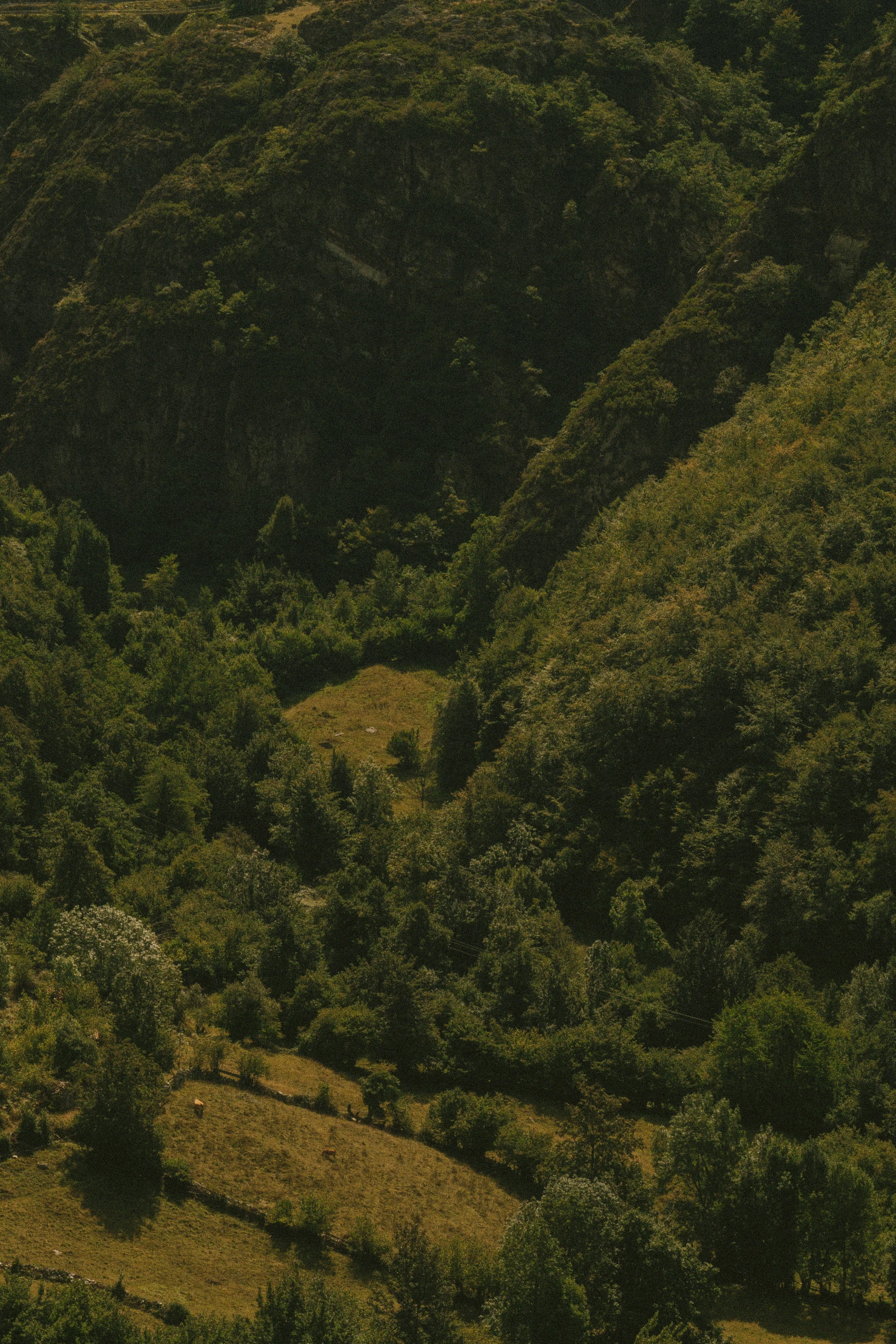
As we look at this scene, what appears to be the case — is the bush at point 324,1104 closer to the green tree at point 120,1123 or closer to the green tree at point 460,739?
the green tree at point 120,1123

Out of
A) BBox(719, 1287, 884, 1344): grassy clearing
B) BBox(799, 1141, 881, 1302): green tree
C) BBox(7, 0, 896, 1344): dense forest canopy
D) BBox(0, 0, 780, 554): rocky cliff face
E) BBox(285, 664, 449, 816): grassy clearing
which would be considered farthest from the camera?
BBox(0, 0, 780, 554): rocky cliff face

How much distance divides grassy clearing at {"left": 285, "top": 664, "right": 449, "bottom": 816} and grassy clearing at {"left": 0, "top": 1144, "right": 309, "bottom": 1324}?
40.7 metres

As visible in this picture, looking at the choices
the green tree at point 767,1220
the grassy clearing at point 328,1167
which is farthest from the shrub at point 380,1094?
the green tree at point 767,1220

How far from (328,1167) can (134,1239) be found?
7720mm

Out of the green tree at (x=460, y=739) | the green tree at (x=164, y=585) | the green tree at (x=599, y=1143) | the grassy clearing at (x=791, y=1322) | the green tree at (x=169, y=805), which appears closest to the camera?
the grassy clearing at (x=791, y=1322)

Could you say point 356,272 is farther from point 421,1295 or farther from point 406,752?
point 421,1295

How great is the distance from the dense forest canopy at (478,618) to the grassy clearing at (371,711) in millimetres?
1477

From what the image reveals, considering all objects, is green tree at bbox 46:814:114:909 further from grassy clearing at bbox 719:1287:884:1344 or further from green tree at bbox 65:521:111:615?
grassy clearing at bbox 719:1287:884:1344

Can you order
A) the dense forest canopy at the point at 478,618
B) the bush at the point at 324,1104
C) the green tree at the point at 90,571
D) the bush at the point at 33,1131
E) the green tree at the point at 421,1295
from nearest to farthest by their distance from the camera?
the green tree at the point at 421,1295 < the bush at the point at 33,1131 < the dense forest canopy at the point at 478,618 < the bush at the point at 324,1104 < the green tree at the point at 90,571

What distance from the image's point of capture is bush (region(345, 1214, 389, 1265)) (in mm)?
52500

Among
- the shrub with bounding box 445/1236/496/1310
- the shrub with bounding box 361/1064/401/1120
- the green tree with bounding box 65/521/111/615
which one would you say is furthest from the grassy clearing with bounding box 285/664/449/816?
the shrub with bounding box 445/1236/496/1310

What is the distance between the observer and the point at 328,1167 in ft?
188

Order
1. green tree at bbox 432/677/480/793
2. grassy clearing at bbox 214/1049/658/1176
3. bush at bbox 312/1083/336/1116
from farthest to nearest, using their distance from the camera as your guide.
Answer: green tree at bbox 432/677/480/793, grassy clearing at bbox 214/1049/658/1176, bush at bbox 312/1083/336/1116

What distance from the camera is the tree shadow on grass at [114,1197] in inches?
2053
